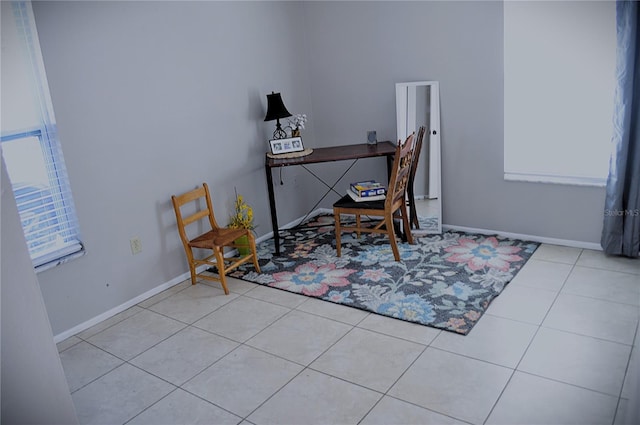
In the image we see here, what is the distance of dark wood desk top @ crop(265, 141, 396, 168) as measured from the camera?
3.99 m

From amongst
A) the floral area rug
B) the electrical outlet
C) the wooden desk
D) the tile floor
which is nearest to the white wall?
the tile floor

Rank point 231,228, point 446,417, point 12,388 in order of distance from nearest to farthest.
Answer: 1. point 12,388
2. point 446,417
3. point 231,228

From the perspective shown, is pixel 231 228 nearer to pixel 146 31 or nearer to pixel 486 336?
pixel 146 31

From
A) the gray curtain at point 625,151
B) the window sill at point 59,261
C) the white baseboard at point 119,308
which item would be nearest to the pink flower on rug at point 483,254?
the gray curtain at point 625,151

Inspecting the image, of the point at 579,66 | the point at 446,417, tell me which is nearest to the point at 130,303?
the point at 446,417

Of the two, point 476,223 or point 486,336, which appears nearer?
point 486,336

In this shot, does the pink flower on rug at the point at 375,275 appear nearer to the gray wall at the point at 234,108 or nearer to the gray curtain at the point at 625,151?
the gray wall at the point at 234,108

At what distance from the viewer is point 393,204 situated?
384 centimetres

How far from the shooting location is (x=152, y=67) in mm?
3445

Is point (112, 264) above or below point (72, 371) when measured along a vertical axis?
above

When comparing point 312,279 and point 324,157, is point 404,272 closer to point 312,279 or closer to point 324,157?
point 312,279

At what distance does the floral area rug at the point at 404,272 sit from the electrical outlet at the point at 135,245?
0.67m

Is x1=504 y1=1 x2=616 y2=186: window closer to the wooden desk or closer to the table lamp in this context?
the wooden desk

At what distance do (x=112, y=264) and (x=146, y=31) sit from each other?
58.3 inches
